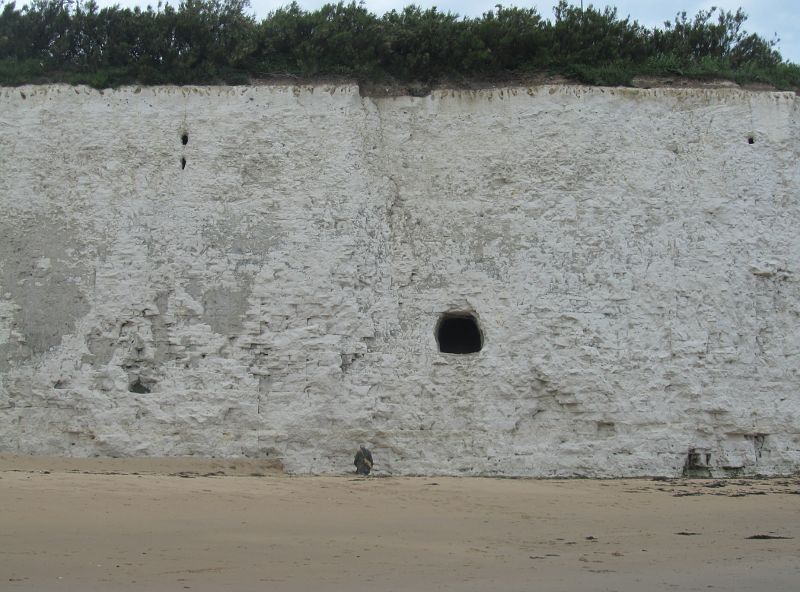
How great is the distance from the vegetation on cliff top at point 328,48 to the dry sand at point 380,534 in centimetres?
586

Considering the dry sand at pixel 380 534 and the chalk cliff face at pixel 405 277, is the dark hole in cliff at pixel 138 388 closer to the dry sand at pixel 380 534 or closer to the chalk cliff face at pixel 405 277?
the chalk cliff face at pixel 405 277

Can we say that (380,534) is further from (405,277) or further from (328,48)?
(328,48)

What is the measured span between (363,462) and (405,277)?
96.7 inches

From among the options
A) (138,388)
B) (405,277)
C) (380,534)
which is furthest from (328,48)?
(380,534)

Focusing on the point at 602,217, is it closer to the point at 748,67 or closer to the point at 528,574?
the point at 748,67

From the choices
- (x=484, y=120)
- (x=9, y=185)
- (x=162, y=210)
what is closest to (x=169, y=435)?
(x=162, y=210)

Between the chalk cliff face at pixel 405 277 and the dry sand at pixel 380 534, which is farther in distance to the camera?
the chalk cliff face at pixel 405 277

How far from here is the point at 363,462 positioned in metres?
12.0

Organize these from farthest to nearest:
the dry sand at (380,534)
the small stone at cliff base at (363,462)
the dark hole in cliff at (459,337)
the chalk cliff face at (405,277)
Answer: the dark hole in cliff at (459,337), the chalk cliff face at (405,277), the small stone at cliff base at (363,462), the dry sand at (380,534)

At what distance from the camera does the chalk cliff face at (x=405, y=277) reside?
12.2 m

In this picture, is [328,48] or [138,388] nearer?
[138,388]

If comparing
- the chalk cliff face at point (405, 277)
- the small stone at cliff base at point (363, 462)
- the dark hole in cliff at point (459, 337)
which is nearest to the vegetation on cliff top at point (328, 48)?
the chalk cliff face at point (405, 277)

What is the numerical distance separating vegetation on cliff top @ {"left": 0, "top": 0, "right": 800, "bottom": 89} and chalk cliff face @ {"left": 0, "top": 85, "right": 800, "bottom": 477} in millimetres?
545

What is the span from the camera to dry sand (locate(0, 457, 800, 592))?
6.36m
